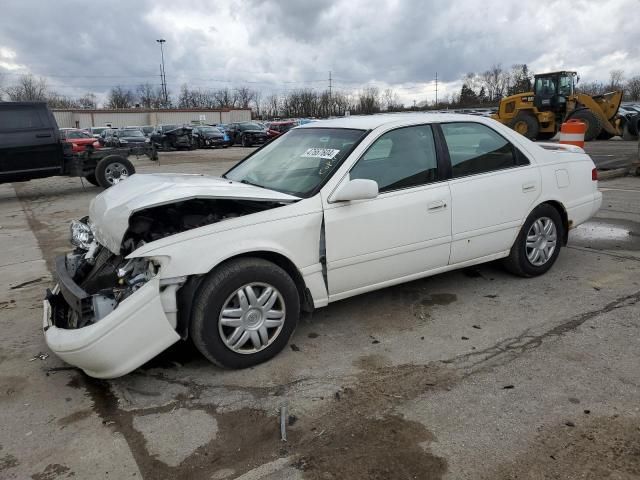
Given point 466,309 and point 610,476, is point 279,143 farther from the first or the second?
point 610,476

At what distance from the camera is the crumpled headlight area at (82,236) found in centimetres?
395

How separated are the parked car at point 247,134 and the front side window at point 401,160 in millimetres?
29100

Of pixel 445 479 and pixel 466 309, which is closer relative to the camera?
pixel 445 479

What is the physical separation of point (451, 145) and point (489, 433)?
2335mm

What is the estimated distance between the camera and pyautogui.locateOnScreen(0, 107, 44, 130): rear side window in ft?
34.3

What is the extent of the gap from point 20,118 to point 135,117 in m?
59.9

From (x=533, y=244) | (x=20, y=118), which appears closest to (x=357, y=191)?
(x=533, y=244)

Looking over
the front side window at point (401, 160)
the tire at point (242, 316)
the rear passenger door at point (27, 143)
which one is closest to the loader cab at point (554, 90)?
the rear passenger door at point (27, 143)

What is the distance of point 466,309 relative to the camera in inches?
161

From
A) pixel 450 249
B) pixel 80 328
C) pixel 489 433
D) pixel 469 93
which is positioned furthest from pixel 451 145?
pixel 469 93

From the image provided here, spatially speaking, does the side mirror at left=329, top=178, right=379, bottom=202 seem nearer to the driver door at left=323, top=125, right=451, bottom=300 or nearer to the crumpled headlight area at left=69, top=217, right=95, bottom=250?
the driver door at left=323, top=125, right=451, bottom=300

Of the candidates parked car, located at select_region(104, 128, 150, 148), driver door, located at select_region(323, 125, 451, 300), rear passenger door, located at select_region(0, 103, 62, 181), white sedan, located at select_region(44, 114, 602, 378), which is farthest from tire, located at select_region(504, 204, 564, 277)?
parked car, located at select_region(104, 128, 150, 148)

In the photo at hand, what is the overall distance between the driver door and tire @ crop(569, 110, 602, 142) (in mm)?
18619

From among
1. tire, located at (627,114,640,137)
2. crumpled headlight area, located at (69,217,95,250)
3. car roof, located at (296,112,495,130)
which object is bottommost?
crumpled headlight area, located at (69,217,95,250)
